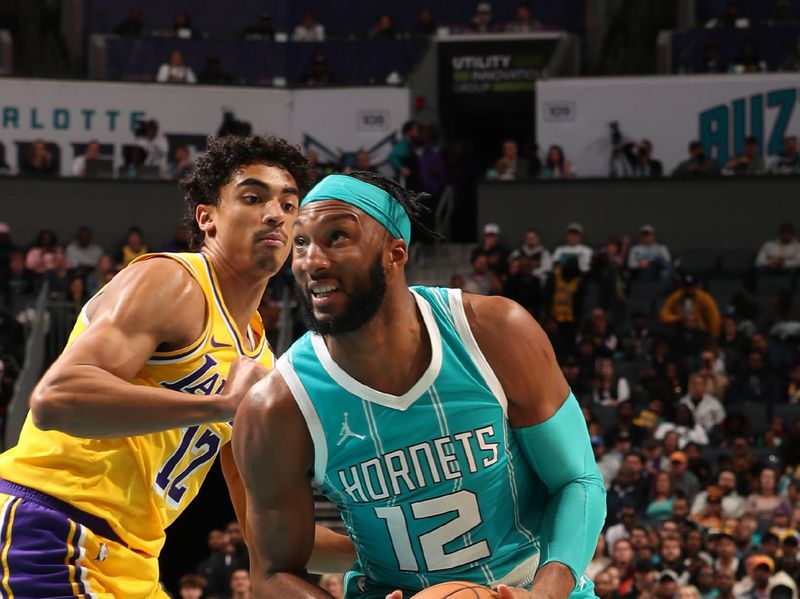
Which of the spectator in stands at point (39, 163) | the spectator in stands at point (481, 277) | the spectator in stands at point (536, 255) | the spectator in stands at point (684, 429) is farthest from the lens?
the spectator in stands at point (39, 163)

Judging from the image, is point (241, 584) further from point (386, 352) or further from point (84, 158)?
point (84, 158)

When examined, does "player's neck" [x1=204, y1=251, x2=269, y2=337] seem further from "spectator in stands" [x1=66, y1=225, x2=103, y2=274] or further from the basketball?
"spectator in stands" [x1=66, y1=225, x2=103, y2=274]

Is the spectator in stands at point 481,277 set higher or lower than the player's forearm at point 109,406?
lower

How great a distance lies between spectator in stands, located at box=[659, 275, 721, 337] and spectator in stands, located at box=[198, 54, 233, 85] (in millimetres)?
8760

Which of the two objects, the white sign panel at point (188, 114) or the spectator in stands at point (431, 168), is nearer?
the spectator in stands at point (431, 168)

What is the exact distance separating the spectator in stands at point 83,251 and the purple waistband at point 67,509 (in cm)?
1400

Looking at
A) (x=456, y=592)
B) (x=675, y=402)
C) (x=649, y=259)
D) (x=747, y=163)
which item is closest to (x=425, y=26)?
(x=747, y=163)

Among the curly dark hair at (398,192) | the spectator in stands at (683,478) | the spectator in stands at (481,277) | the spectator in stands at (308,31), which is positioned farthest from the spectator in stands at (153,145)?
the curly dark hair at (398,192)

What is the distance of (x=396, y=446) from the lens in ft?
12.9

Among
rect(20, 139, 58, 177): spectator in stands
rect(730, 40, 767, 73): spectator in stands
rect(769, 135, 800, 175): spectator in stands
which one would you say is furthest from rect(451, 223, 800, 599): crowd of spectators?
rect(20, 139, 58, 177): spectator in stands

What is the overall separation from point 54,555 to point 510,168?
53.2 ft

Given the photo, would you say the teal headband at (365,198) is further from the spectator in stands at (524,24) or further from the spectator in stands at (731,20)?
the spectator in stands at (524,24)

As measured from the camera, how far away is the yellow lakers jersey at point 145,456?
4.63 m

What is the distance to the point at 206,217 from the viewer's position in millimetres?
5262
